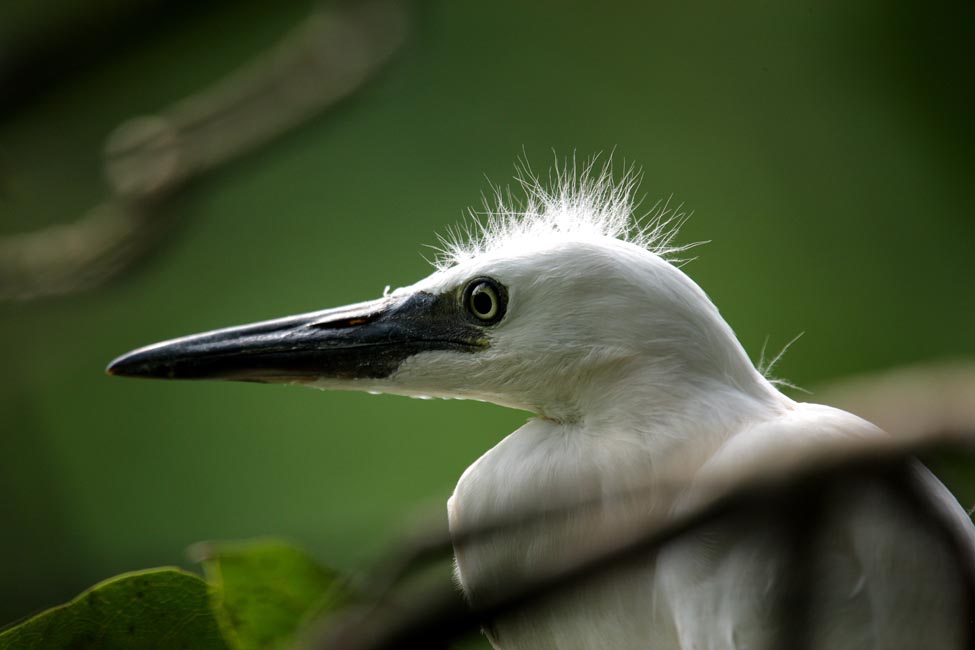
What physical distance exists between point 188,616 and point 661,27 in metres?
3.79

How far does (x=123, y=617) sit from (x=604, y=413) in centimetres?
52

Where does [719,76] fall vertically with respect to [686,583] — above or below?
above

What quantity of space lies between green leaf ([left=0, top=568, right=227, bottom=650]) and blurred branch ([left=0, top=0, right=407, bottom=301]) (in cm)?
96

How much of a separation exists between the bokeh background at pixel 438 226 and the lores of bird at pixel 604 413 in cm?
227

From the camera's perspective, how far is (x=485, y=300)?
3.74 feet

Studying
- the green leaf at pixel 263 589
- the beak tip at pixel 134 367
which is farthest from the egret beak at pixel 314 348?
the green leaf at pixel 263 589

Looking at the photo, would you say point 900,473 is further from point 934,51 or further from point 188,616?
point 934,51

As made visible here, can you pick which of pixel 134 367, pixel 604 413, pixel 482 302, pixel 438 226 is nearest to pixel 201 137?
pixel 134 367

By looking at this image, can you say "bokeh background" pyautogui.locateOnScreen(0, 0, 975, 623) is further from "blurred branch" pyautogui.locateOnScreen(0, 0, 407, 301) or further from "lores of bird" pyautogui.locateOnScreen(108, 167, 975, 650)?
"lores of bird" pyautogui.locateOnScreen(108, 167, 975, 650)

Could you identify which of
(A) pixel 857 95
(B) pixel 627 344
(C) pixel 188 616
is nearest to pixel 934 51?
(A) pixel 857 95

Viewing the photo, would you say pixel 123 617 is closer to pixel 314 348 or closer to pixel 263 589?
pixel 263 589

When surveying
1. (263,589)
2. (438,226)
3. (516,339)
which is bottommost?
(263,589)

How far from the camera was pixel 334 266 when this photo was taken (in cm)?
397

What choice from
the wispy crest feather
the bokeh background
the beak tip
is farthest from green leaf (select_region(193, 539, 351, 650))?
the bokeh background
